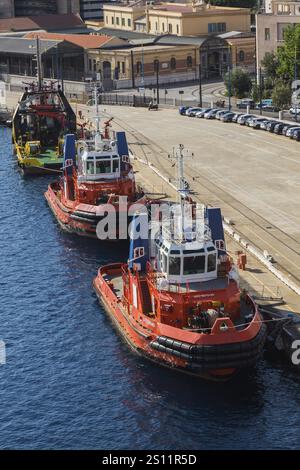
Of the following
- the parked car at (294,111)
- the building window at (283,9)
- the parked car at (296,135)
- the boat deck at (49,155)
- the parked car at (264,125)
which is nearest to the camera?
the boat deck at (49,155)

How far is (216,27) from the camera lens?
7367 inches

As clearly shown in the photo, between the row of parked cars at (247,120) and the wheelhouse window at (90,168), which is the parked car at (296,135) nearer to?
the row of parked cars at (247,120)

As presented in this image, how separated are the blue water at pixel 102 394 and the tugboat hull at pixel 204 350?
902 millimetres

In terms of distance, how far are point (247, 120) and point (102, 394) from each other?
254 feet

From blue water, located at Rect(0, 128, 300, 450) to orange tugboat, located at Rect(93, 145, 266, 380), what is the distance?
1.57 meters

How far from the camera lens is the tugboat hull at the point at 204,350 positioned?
175 ft

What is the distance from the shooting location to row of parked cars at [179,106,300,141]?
4634 inches

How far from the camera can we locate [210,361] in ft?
175

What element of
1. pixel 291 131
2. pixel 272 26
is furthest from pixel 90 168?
pixel 272 26

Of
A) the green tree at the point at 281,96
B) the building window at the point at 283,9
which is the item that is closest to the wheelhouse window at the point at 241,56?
the building window at the point at 283,9

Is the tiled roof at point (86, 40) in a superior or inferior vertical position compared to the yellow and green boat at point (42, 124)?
superior

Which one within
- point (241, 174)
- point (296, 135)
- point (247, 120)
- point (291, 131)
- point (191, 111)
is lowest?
point (241, 174)

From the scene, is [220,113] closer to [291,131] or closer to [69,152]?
[291,131]

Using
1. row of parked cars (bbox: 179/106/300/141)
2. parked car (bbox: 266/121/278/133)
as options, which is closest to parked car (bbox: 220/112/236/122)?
row of parked cars (bbox: 179/106/300/141)
